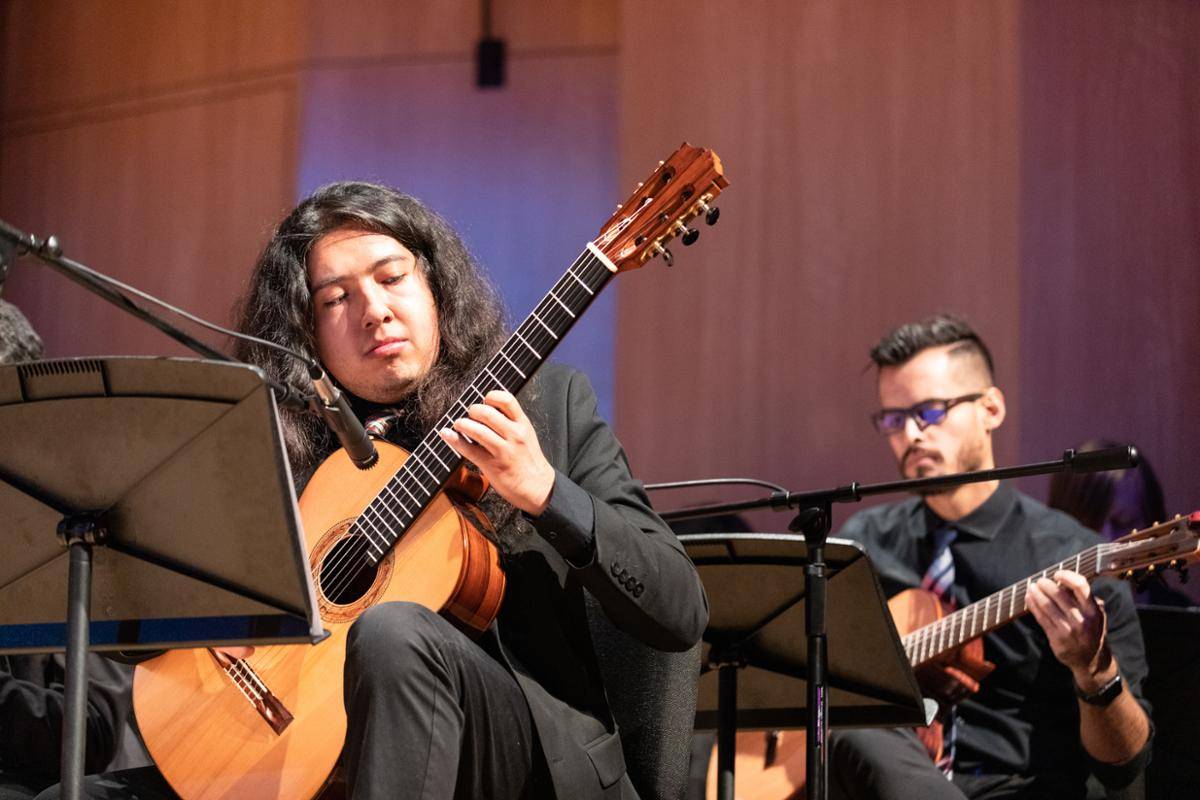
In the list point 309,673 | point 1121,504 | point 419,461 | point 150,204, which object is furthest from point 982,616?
point 150,204

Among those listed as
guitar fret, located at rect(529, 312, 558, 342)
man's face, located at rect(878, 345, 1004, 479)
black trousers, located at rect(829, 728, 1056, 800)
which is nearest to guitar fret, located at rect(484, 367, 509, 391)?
guitar fret, located at rect(529, 312, 558, 342)

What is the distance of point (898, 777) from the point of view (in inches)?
118

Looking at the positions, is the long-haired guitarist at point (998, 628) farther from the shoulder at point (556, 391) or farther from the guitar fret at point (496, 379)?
the guitar fret at point (496, 379)

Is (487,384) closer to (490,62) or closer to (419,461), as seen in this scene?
(419,461)

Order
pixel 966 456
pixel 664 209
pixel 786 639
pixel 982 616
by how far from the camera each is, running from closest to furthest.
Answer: pixel 664 209, pixel 786 639, pixel 982 616, pixel 966 456

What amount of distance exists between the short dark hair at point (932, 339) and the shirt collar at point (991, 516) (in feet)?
1.39

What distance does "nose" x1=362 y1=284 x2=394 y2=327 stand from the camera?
2543 millimetres

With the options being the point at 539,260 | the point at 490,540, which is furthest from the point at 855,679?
the point at 539,260

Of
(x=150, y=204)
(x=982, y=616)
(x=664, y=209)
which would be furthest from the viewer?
(x=150, y=204)

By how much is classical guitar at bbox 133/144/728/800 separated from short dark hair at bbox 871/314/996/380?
171 cm

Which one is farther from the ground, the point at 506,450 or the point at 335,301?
the point at 335,301

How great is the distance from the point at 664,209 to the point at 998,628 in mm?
1586

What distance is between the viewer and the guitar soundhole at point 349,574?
2.25 metres

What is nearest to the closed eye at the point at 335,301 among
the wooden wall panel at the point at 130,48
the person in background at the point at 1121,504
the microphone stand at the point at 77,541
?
the microphone stand at the point at 77,541
